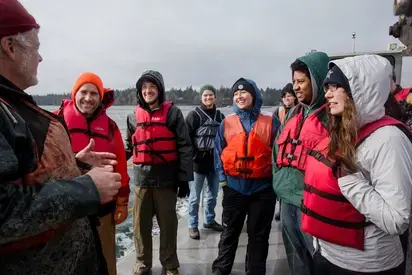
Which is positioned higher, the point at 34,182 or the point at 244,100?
the point at 244,100

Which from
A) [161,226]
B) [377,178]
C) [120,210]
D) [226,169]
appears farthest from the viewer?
[161,226]

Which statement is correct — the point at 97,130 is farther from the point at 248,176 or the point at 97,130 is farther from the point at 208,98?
the point at 208,98

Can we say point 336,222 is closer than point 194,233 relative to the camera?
Yes

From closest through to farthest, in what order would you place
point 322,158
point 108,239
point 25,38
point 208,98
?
point 25,38 < point 322,158 < point 108,239 < point 208,98

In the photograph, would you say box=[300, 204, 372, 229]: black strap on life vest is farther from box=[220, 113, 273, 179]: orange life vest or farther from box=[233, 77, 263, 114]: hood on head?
box=[233, 77, 263, 114]: hood on head

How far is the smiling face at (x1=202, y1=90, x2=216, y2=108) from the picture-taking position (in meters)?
4.82

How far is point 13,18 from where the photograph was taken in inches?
46.4

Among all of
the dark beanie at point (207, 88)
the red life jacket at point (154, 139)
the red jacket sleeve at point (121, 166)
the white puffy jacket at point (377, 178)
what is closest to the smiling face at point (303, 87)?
the white puffy jacket at point (377, 178)

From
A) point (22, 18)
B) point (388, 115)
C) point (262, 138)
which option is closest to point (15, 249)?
point (22, 18)

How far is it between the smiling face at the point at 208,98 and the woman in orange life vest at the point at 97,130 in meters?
2.08

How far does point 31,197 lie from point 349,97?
167 centimetres

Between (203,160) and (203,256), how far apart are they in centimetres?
139

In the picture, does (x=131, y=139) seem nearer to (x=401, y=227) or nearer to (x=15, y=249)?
(x=15, y=249)

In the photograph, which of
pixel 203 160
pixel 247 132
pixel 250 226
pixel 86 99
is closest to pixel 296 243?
pixel 250 226
